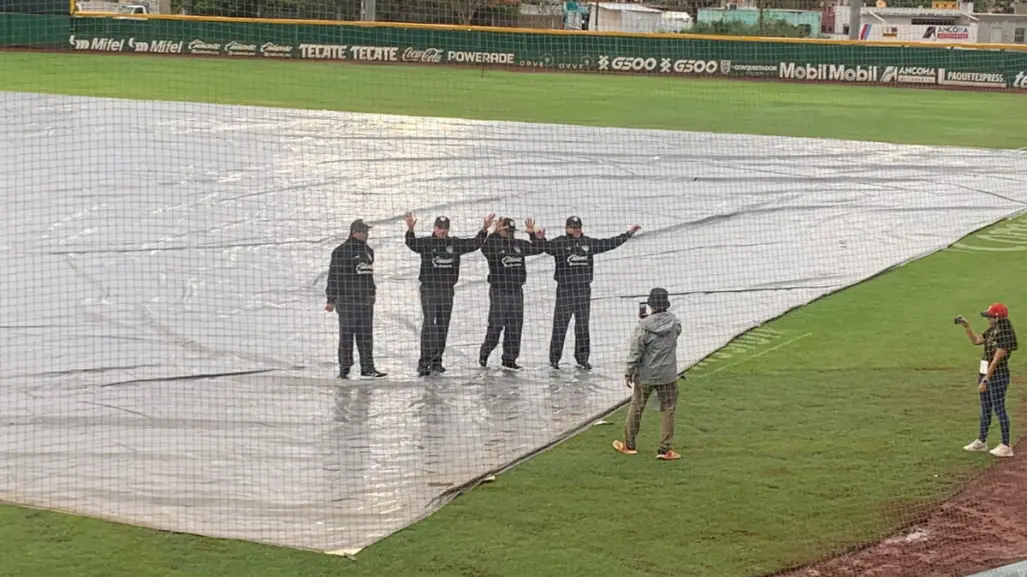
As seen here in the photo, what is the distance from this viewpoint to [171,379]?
42.1ft

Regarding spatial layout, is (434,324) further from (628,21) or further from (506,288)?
(628,21)

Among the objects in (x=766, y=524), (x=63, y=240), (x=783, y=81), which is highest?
(x=783, y=81)

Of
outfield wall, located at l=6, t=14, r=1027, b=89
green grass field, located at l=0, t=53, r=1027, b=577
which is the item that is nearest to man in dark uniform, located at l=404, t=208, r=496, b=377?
green grass field, located at l=0, t=53, r=1027, b=577

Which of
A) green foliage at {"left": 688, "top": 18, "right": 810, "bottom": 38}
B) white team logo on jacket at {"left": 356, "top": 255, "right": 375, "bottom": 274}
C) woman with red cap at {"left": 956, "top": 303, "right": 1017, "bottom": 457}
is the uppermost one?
green foliage at {"left": 688, "top": 18, "right": 810, "bottom": 38}

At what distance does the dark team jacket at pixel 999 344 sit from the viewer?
10633 millimetres

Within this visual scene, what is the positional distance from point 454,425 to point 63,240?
28.3ft

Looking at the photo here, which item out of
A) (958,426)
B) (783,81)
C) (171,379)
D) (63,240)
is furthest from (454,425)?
(783,81)

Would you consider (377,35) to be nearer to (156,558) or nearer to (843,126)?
(843,126)

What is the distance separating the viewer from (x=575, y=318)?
13.5 meters

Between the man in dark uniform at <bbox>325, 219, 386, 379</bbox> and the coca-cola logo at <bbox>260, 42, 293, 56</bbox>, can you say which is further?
the coca-cola logo at <bbox>260, 42, 293, 56</bbox>

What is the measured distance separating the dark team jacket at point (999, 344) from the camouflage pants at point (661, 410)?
2.81m

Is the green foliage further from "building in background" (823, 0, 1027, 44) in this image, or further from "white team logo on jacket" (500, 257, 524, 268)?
"white team logo on jacket" (500, 257, 524, 268)

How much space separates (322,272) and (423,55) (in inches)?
696

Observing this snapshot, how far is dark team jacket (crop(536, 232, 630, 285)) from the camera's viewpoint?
1334cm
